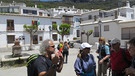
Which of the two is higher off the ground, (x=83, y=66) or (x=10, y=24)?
(x=10, y=24)

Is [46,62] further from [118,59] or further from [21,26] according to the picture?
[21,26]

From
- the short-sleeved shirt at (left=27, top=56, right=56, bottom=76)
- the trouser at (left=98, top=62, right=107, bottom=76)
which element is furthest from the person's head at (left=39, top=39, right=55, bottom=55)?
the trouser at (left=98, top=62, right=107, bottom=76)

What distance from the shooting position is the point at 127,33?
31.8 meters

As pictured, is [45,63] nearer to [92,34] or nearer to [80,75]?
[80,75]

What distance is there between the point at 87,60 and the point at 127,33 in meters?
28.5

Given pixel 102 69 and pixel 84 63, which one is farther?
pixel 102 69

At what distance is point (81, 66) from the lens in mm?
4375

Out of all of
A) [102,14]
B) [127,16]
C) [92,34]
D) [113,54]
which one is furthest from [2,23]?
[113,54]

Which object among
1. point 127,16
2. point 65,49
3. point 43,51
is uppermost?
point 127,16

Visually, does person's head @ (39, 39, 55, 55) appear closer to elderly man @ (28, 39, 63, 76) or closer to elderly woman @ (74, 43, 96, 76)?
elderly man @ (28, 39, 63, 76)

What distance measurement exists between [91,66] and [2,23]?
110 ft

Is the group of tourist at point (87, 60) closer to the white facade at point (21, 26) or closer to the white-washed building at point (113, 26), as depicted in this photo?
the white-washed building at point (113, 26)

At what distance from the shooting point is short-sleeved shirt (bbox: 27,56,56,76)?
115 inches

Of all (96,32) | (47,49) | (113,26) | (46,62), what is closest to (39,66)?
(46,62)
